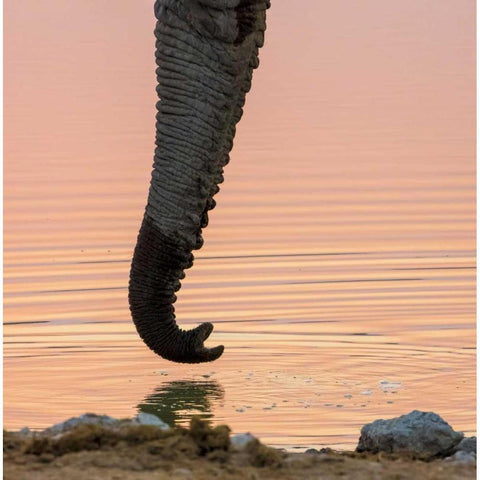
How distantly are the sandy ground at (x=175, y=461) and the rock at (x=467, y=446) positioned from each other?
710mm

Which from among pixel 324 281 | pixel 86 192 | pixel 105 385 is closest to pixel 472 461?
pixel 105 385

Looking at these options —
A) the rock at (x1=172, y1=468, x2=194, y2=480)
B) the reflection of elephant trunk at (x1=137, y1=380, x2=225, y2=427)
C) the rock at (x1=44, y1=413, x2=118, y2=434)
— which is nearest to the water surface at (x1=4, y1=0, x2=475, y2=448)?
the reflection of elephant trunk at (x1=137, y1=380, x2=225, y2=427)

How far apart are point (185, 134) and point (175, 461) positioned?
1672 mm

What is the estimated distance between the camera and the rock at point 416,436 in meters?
9.15

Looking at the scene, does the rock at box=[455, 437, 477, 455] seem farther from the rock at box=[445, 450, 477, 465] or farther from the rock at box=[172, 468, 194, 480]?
the rock at box=[172, 468, 194, 480]

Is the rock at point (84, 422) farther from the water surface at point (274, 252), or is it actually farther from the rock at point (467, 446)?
the water surface at point (274, 252)

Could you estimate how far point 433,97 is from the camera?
910 inches

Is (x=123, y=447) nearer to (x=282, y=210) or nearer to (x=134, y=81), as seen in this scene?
(x=282, y=210)

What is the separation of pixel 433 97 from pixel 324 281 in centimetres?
951

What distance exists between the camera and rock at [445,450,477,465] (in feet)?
27.9

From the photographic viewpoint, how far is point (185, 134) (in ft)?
30.4

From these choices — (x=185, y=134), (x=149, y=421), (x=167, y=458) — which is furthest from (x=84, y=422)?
(x=185, y=134)

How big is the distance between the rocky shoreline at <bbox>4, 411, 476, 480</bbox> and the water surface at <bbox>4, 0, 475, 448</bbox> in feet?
6.35

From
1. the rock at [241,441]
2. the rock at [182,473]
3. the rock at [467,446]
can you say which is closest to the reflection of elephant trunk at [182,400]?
the rock at [467,446]
